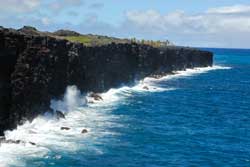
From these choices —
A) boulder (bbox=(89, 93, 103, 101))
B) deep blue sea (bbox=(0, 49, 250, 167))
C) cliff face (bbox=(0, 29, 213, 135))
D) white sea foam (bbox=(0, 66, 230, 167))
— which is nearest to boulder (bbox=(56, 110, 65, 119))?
white sea foam (bbox=(0, 66, 230, 167))

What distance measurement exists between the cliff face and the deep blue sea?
2.59 metres

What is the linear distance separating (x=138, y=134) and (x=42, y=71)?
20.1m

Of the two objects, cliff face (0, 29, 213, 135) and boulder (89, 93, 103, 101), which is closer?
cliff face (0, 29, 213, 135)

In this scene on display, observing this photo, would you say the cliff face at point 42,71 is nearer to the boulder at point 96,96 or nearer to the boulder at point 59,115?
the boulder at point 96,96

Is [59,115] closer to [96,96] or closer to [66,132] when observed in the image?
[66,132]


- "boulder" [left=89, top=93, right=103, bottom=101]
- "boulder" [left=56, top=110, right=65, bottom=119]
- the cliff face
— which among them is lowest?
"boulder" [left=56, top=110, right=65, bottom=119]

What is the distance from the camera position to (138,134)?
78375mm

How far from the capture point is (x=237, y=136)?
80.6m

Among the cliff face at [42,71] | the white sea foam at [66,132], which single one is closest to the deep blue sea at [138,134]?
the white sea foam at [66,132]

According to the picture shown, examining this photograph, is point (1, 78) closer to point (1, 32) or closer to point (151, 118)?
point (1, 32)

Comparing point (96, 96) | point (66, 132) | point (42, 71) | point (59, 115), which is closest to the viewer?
point (66, 132)

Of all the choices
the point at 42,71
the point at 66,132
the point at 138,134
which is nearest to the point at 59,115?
the point at 42,71

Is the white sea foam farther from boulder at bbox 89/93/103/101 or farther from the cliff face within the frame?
the cliff face

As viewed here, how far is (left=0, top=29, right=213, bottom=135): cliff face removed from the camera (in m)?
73.1
